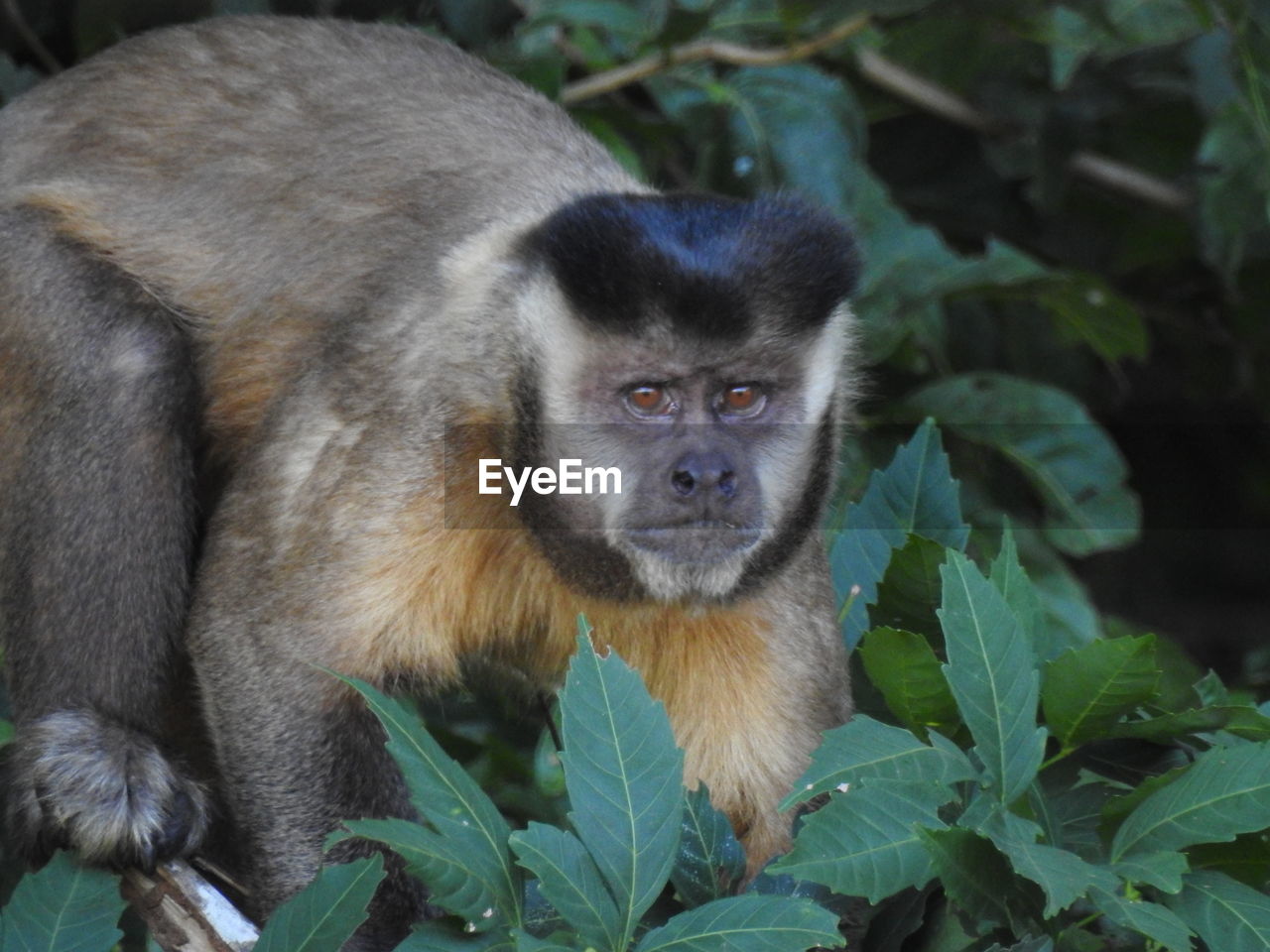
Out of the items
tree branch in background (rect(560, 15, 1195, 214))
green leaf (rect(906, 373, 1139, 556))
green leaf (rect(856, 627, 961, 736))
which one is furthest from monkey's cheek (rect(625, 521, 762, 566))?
Result: green leaf (rect(906, 373, 1139, 556))

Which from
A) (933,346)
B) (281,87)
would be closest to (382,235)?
(281,87)

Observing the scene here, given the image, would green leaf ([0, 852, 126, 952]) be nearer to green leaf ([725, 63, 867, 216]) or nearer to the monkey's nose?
the monkey's nose

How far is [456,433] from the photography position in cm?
378

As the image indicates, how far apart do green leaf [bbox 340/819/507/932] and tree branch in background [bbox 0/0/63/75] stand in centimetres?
417

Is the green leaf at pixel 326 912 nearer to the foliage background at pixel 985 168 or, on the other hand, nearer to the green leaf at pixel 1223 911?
the green leaf at pixel 1223 911

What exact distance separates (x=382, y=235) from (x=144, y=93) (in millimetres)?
912

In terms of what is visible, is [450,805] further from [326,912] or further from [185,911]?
[185,911]

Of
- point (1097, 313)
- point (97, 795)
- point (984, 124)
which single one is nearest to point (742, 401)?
point (97, 795)

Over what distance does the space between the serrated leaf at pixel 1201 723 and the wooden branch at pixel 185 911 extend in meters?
1.79

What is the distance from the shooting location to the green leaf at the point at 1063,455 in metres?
6.11

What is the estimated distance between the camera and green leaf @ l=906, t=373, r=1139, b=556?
611 centimetres

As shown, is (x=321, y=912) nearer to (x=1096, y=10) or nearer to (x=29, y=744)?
(x=29, y=744)

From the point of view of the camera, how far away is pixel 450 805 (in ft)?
8.93

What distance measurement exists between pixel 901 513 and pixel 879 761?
1.19m
